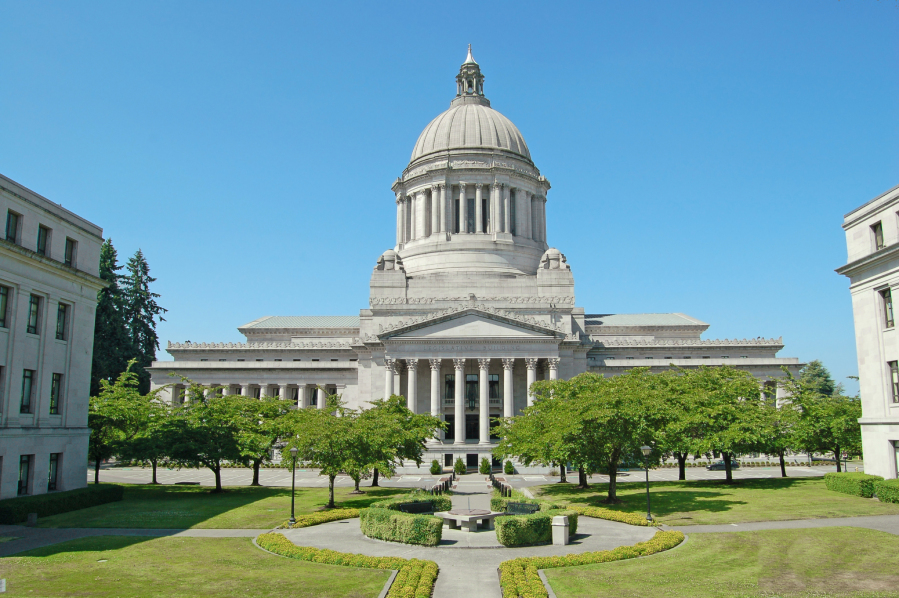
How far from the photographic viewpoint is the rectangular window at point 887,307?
39219 millimetres

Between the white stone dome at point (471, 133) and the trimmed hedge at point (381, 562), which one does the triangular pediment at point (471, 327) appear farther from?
the trimmed hedge at point (381, 562)

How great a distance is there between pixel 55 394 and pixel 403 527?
25.0m

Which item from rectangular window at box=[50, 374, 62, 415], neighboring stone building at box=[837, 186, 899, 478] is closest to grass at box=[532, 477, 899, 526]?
neighboring stone building at box=[837, 186, 899, 478]

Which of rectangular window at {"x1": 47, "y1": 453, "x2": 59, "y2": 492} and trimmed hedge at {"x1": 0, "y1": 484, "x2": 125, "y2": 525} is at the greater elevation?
rectangular window at {"x1": 47, "y1": 453, "x2": 59, "y2": 492}

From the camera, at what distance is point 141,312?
A: 9481cm

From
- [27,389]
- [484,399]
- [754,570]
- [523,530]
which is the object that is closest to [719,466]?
[484,399]

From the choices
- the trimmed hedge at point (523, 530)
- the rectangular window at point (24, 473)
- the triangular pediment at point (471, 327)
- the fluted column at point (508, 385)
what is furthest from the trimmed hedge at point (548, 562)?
the triangular pediment at point (471, 327)

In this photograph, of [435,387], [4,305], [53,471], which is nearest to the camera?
[4,305]

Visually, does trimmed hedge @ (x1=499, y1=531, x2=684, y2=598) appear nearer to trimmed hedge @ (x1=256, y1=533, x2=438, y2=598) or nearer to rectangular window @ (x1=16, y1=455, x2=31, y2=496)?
trimmed hedge @ (x1=256, y1=533, x2=438, y2=598)

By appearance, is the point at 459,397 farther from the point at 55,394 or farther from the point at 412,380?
the point at 55,394

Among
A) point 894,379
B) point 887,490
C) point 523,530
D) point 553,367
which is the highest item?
point 553,367

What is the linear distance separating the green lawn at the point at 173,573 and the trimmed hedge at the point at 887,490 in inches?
1098

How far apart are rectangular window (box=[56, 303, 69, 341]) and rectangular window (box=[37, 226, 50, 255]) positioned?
3.72 metres

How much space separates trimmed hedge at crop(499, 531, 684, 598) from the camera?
789 inches
